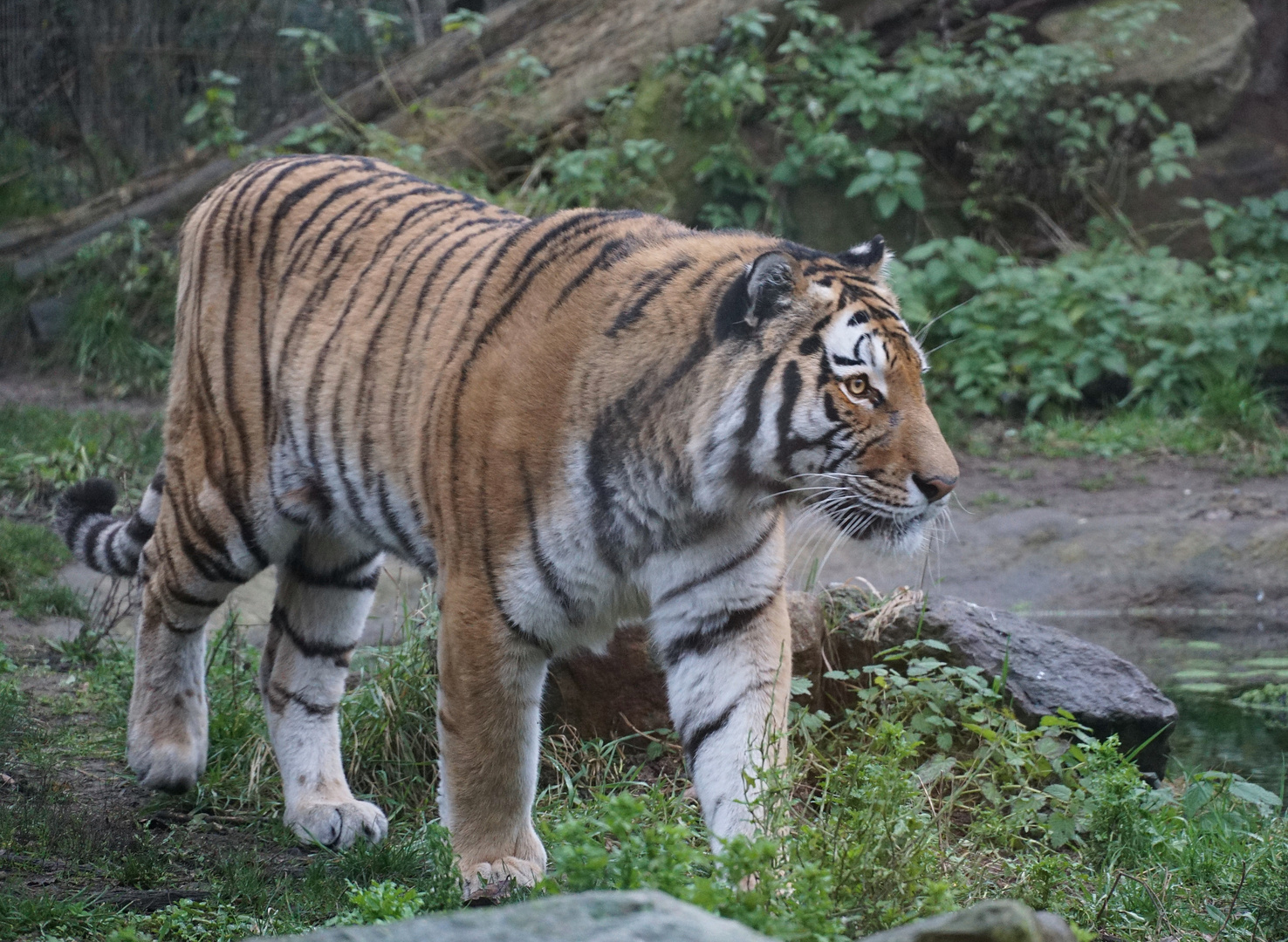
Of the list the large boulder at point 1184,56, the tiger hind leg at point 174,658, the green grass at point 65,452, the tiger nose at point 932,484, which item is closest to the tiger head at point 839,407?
the tiger nose at point 932,484

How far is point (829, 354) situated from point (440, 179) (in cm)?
582

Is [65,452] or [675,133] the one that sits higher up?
[675,133]

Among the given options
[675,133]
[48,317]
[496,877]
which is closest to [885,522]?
[496,877]

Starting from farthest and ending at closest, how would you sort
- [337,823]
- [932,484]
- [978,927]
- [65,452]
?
[65,452], [337,823], [932,484], [978,927]

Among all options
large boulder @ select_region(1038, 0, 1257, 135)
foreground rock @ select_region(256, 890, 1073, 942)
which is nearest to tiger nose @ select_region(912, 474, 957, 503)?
foreground rock @ select_region(256, 890, 1073, 942)

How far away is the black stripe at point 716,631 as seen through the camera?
3092 millimetres

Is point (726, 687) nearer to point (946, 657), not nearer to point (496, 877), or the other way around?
point (496, 877)

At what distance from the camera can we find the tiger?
292 cm

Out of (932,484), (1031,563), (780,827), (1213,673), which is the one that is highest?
(932,484)

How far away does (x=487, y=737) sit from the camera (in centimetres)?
315

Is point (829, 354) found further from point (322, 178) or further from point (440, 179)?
point (440, 179)

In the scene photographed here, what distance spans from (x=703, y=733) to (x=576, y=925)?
4.97 ft

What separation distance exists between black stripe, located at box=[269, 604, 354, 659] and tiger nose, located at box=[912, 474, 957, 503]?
2.03 m

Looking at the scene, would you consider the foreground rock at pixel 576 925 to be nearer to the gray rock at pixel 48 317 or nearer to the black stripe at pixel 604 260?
the black stripe at pixel 604 260
